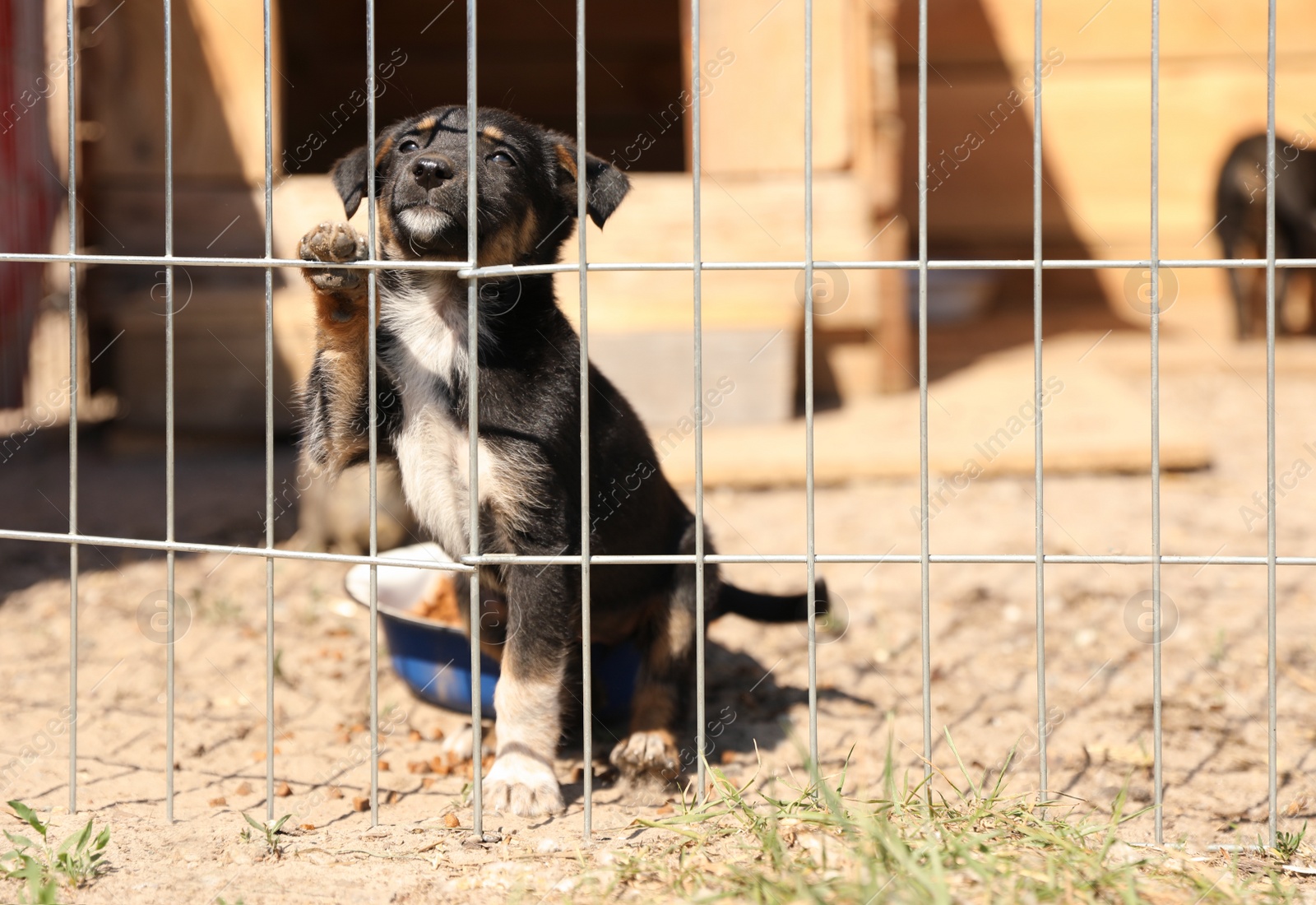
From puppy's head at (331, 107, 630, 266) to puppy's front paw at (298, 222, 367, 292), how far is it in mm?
315

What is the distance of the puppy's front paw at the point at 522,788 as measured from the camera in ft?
9.84

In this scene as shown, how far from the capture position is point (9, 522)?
552 centimetres

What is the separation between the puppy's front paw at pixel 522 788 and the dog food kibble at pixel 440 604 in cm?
71

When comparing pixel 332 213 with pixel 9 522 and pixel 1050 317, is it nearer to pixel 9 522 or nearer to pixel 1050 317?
pixel 9 522

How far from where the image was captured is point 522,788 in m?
3.02

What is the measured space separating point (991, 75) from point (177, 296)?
733 cm

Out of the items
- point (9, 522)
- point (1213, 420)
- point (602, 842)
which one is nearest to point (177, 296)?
point (9, 522)

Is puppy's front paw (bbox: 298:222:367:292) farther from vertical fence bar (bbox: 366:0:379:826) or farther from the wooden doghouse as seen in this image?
the wooden doghouse

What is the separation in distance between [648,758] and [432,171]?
5.16ft

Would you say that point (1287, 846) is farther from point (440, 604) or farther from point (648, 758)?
point (440, 604)
